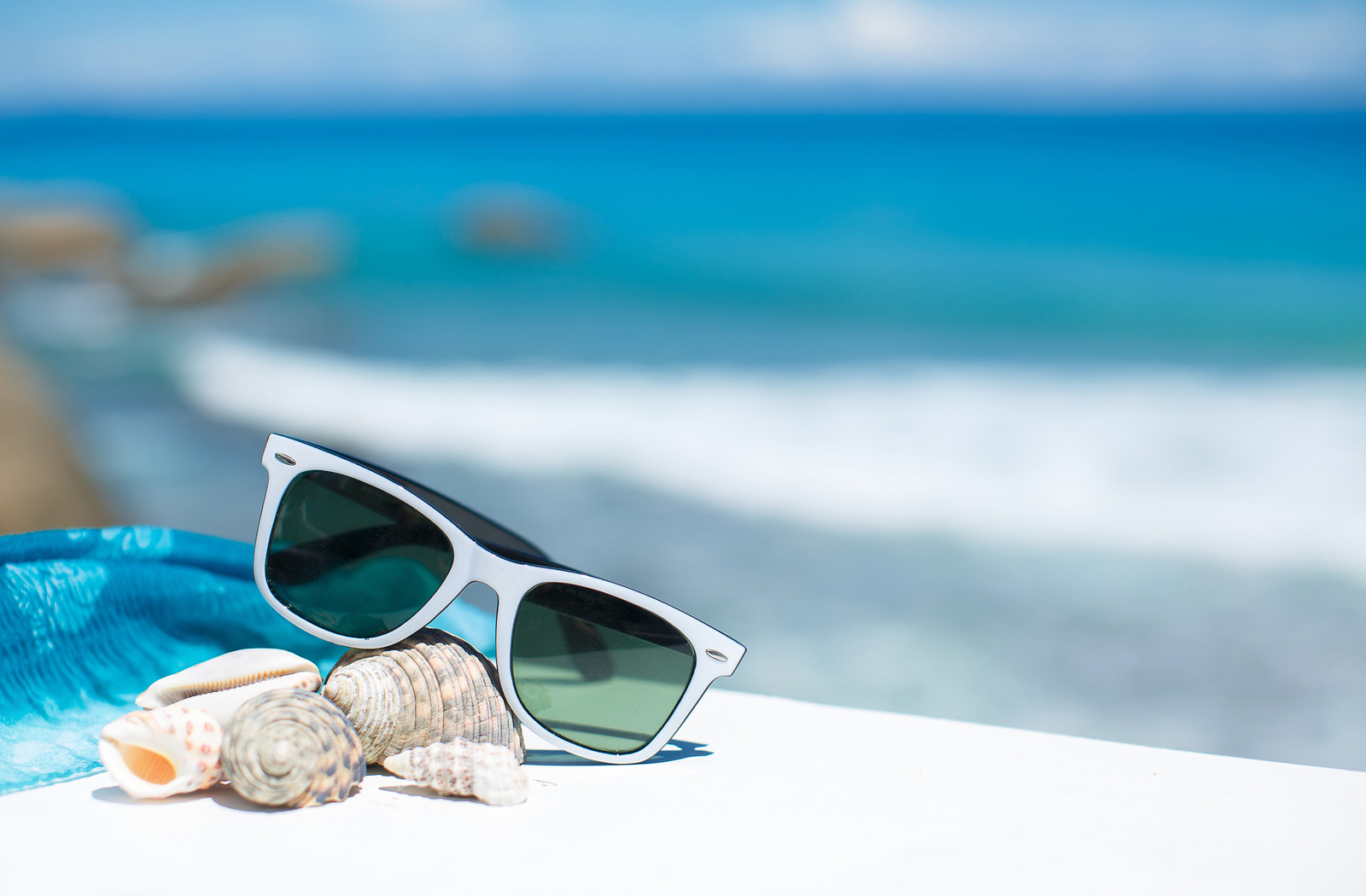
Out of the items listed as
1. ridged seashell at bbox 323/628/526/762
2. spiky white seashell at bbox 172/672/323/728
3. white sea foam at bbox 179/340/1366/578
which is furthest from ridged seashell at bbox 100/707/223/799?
white sea foam at bbox 179/340/1366/578

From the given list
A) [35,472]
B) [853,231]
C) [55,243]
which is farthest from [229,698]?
[55,243]

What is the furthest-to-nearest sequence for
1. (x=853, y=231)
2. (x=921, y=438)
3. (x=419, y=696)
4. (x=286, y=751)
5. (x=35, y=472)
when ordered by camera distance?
(x=853, y=231)
(x=921, y=438)
(x=35, y=472)
(x=419, y=696)
(x=286, y=751)

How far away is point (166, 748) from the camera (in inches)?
36.9

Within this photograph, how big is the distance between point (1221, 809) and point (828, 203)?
53.9ft

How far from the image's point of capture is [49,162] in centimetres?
2198

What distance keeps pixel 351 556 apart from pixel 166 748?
0.28 metres

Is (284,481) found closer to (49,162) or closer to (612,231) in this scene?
(612,231)

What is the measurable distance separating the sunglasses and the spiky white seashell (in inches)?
3.7

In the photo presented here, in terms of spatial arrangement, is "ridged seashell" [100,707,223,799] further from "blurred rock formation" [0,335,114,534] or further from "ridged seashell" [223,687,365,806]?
"blurred rock formation" [0,335,114,534]

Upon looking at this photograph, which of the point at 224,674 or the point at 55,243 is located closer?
the point at 224,674

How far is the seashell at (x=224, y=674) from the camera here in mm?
1005

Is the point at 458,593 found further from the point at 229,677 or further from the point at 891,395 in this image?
the point at 891,395

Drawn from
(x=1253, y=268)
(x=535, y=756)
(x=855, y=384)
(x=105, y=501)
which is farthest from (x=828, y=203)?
(x=535, y=756)

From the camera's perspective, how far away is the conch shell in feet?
3.29
